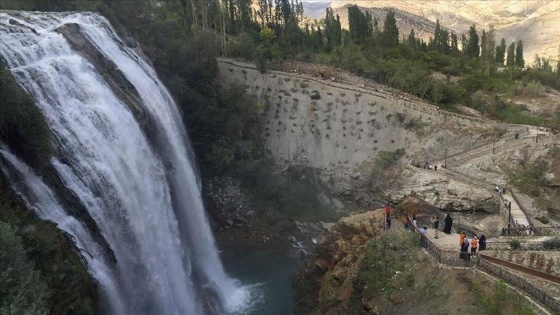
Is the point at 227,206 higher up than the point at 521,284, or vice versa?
the point at 521,284

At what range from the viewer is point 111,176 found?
926 inches

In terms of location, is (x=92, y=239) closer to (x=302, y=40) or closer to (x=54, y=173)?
(x=54, y=173)

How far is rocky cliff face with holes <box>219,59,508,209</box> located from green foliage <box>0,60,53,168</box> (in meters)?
30.5

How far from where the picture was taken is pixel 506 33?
173 m

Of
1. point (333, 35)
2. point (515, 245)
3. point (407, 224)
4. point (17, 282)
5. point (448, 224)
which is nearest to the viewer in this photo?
point (17, 282)

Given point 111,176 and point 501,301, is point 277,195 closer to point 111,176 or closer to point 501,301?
point 111,176

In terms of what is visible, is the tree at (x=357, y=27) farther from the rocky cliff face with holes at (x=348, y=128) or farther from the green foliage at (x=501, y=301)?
the green foliage at (x=501, y=301)

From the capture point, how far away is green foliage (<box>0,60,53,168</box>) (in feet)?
61.3

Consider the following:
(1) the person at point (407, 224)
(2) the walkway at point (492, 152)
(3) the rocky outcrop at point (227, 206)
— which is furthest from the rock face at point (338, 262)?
(2) the walkway at point (492, 152)

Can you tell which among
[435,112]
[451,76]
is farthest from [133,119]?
[451,76]

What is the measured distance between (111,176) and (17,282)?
1043 centimetres

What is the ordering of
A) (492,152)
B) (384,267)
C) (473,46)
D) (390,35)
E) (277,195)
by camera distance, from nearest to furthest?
1. (384,267)
2. (492,152)
3. (277,195)
4. (390,35)
5. (473,46)

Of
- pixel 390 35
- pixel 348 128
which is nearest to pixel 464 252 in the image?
pixel 348 128

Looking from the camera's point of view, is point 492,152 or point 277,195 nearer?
point 492,152
